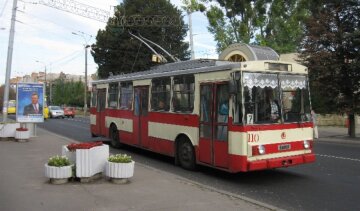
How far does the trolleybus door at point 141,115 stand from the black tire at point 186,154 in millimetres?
2191

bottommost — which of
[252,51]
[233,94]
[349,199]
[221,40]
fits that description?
[349,199]

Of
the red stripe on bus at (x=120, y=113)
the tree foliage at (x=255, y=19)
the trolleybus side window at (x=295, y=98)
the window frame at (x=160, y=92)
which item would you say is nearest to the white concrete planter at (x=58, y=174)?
the window frame at (x=160, y=92)

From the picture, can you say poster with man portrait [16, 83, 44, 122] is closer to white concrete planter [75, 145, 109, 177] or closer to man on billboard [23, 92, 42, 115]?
man on billboard [23, 92, 42, 115]

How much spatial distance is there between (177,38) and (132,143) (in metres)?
36.7

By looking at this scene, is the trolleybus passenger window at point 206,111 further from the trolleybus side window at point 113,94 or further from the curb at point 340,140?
the curb at point 340,140

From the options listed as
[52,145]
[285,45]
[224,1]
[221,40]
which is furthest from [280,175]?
[285,45]

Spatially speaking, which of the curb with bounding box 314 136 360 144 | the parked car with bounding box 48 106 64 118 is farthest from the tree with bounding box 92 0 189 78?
the curb with bounding box 314 136 360 144

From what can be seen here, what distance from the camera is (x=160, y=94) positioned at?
14039 millimetres

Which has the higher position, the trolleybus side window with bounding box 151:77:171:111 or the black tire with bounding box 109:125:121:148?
the trolleybus side window with bounding box 151:77:171:111

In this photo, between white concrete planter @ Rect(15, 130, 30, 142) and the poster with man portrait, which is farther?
the poster with man portrait

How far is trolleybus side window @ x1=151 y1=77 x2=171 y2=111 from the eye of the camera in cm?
1361

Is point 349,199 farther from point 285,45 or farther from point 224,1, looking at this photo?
point 285,45

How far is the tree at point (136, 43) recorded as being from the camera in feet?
161

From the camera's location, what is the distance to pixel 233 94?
34.3 ft
